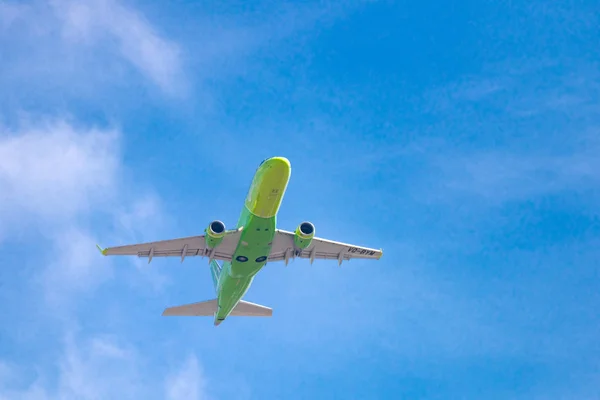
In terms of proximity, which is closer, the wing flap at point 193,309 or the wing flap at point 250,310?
the wing flap at point 193,309

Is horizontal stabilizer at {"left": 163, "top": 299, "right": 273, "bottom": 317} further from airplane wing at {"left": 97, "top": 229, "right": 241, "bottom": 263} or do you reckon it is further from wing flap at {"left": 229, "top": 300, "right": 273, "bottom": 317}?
airplane wing at {"left": 97, "top": 229, "right": 241, "bottom": 263}

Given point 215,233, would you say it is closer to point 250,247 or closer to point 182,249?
point 250,247

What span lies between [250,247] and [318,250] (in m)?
7.51

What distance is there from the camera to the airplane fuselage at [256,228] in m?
43.0

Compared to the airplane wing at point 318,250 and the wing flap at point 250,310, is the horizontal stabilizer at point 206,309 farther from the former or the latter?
the airplane wing at point 318,250

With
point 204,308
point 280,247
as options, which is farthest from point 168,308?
point 280,247

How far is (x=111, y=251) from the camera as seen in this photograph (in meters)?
48.8

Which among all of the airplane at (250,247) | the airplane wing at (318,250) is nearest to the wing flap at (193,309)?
the airplane at (250,247)

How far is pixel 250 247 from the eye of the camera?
47219mm

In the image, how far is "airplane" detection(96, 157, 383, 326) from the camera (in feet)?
144

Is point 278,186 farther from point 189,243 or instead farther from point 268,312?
point 268,312

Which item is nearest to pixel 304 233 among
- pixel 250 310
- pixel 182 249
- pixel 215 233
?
pixel 215 233

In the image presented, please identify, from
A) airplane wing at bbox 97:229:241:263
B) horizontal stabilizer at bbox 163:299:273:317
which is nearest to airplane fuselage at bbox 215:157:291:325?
A: airplane wing at bbox 97:229:241:263

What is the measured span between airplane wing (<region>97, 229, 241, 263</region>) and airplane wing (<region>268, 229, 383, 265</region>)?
3710 millimetres
